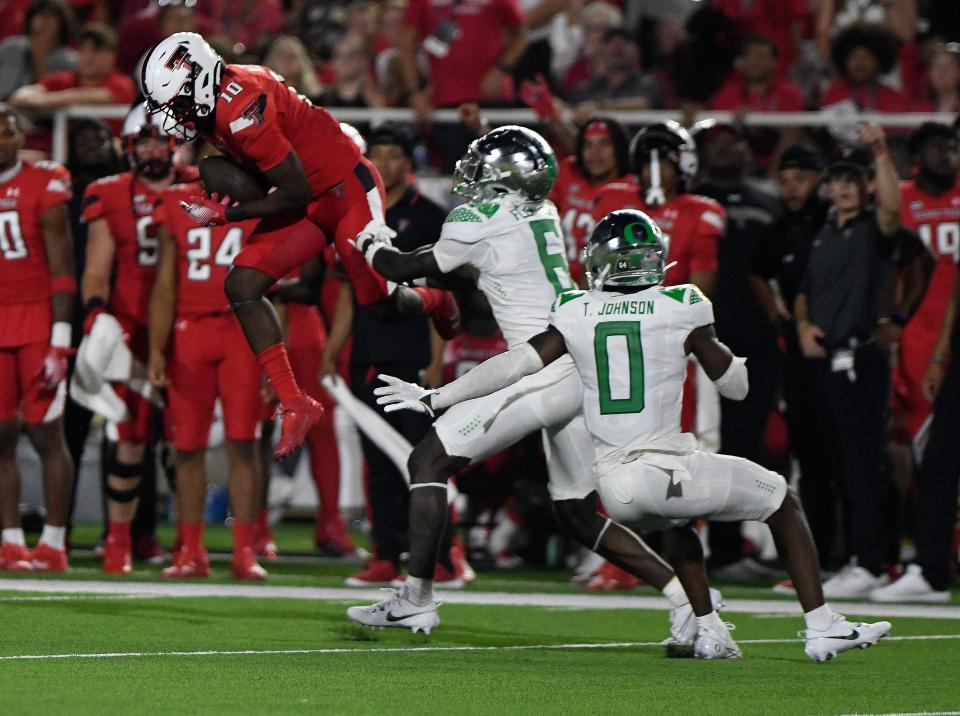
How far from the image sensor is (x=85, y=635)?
23.4ft

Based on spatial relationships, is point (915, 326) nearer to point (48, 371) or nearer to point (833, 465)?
point (833, 465)

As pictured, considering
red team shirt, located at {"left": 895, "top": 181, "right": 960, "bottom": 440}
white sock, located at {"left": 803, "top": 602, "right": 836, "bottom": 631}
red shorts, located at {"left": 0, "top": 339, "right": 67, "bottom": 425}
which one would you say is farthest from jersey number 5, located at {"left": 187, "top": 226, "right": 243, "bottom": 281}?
white sock, located at {"left": 803, "top": 602, "right": 836, "bottom": 631}

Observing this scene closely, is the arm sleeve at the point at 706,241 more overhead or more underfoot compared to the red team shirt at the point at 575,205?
more underfoot

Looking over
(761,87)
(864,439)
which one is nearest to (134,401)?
(864,439)

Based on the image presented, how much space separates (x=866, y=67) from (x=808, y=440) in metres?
3.11

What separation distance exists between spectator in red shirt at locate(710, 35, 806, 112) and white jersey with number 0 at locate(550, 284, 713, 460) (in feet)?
19.2

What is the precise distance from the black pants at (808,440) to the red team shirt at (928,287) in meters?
0.57

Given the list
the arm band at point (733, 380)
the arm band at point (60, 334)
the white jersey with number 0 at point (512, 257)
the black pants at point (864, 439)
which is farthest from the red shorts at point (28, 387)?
the arm band at point (733, 380)

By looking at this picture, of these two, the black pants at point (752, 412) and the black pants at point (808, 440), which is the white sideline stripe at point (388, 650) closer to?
the black pants at point (808, 440)

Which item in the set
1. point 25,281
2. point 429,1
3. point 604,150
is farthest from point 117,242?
point 429,1

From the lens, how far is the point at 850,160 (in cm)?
978

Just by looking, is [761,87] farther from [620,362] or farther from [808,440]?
[620,362]

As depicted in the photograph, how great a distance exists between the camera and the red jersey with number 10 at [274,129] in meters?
7.65

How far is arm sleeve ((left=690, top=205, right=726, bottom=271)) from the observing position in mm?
9875
